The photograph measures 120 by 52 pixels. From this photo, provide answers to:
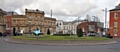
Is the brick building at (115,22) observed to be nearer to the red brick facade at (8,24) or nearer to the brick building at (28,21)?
the brick building at (28,21)

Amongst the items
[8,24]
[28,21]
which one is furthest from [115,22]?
[8,24]

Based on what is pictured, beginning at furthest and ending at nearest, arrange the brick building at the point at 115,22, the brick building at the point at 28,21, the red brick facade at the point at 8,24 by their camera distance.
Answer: the red brick facade at the point at 8,24 → the brick building at the point at 28,21 → the brick building at the point at 115,22

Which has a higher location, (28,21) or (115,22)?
(28,21)

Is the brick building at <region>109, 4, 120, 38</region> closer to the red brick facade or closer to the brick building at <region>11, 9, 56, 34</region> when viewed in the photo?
the brick building at <region>11, 9, 56, 34</region>

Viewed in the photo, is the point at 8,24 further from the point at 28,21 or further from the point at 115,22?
the point at 115,22

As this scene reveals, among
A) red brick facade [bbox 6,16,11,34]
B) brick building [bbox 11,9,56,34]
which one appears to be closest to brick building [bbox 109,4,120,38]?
brick building [bbox 11,9,56,34]

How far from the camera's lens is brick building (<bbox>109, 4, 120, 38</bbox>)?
74.2 metres

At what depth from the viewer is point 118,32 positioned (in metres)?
73.8

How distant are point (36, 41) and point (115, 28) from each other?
47.9m

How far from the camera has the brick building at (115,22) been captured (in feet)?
243

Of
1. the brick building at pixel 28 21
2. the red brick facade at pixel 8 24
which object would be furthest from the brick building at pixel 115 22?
the red brick facade at pixel 8 24

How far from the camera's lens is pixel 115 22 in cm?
7506

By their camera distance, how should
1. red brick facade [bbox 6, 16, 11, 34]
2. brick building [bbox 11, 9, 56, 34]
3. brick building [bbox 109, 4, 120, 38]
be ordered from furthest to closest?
red brick facade [bbox 6, 16, 11, 34] → brick building [bbox 11, 9, 56, 34] → brick building [bbox 109, 4, 120, 38]

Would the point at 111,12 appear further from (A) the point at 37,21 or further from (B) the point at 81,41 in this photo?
(B) the point at 81,41
